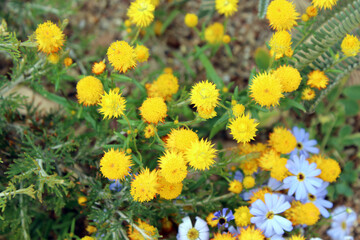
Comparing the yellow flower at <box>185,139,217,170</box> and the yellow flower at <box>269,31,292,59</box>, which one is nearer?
the yellow flower at <box>185,139,217,170</box>

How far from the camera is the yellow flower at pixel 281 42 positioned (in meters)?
2.19

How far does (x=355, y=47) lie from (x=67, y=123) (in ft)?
7.64

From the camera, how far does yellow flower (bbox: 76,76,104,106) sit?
2170 millimetres

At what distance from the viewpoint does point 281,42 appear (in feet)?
7.18

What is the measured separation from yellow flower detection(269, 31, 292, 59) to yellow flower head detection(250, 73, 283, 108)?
229 millimetres

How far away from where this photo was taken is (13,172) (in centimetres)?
233

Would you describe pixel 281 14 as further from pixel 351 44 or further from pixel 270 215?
pixel 270 215

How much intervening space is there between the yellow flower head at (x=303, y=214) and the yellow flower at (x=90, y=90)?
1600 mm

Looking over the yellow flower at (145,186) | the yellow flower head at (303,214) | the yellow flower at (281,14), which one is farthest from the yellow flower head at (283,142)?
the yellow flower at (145,186)

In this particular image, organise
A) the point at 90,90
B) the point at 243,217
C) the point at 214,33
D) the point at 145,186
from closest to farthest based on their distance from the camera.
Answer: the point at 145,186
the point at 90,90
the point at 243,217
the point at 214,33

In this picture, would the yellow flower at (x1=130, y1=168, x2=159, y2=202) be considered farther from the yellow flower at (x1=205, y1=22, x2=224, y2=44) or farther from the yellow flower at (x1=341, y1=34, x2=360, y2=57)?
the yellow flower at (x1=205, y1=22, x2=224, y2=44)

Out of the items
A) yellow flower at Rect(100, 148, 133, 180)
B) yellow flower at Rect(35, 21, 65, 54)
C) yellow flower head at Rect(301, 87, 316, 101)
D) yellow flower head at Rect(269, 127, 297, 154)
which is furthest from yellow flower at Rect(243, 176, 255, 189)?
yellow flower at Rect(35, 21, 65, 54)

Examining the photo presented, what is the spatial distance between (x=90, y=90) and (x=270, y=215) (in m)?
1.49

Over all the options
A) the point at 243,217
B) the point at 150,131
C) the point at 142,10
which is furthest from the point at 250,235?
the point at 142,10
